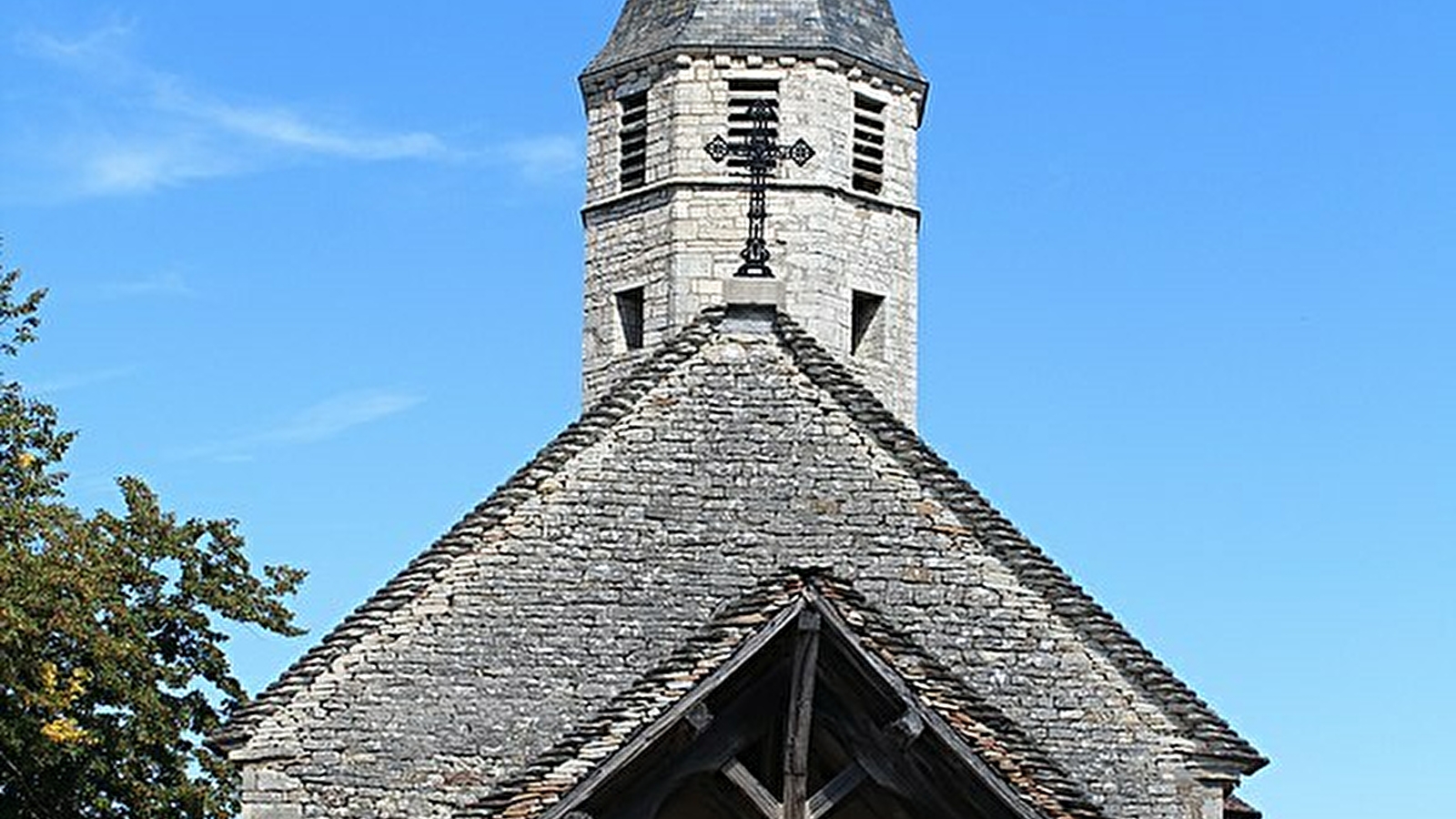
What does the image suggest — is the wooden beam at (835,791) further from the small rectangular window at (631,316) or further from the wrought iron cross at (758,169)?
the small rectangular window at (631,316)

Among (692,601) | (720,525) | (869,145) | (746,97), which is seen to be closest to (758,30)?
(746,97)

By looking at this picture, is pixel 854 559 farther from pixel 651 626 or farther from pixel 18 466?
pixel 18 466

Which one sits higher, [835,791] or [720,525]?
[720,525]

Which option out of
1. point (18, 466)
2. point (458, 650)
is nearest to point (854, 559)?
point (458, 650)

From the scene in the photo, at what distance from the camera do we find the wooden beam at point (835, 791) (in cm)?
1324

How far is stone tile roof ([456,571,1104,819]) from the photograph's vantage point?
13328 millimetres

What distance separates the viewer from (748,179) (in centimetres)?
3077

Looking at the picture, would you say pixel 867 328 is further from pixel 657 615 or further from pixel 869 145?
pixel 657 615

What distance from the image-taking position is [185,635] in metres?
30.7

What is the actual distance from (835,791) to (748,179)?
59.4ft

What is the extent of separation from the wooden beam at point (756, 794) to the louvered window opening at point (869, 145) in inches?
743

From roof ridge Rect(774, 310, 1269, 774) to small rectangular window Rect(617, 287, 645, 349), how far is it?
10530 mm

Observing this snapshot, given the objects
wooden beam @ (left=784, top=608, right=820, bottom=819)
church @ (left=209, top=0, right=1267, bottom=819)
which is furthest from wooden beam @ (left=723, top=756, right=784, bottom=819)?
church @ (left=209, top=0, right=1267, bottom=819)

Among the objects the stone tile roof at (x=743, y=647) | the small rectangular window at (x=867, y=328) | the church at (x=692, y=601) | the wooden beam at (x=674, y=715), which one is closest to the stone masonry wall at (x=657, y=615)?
the church at (x=692, y=601)
